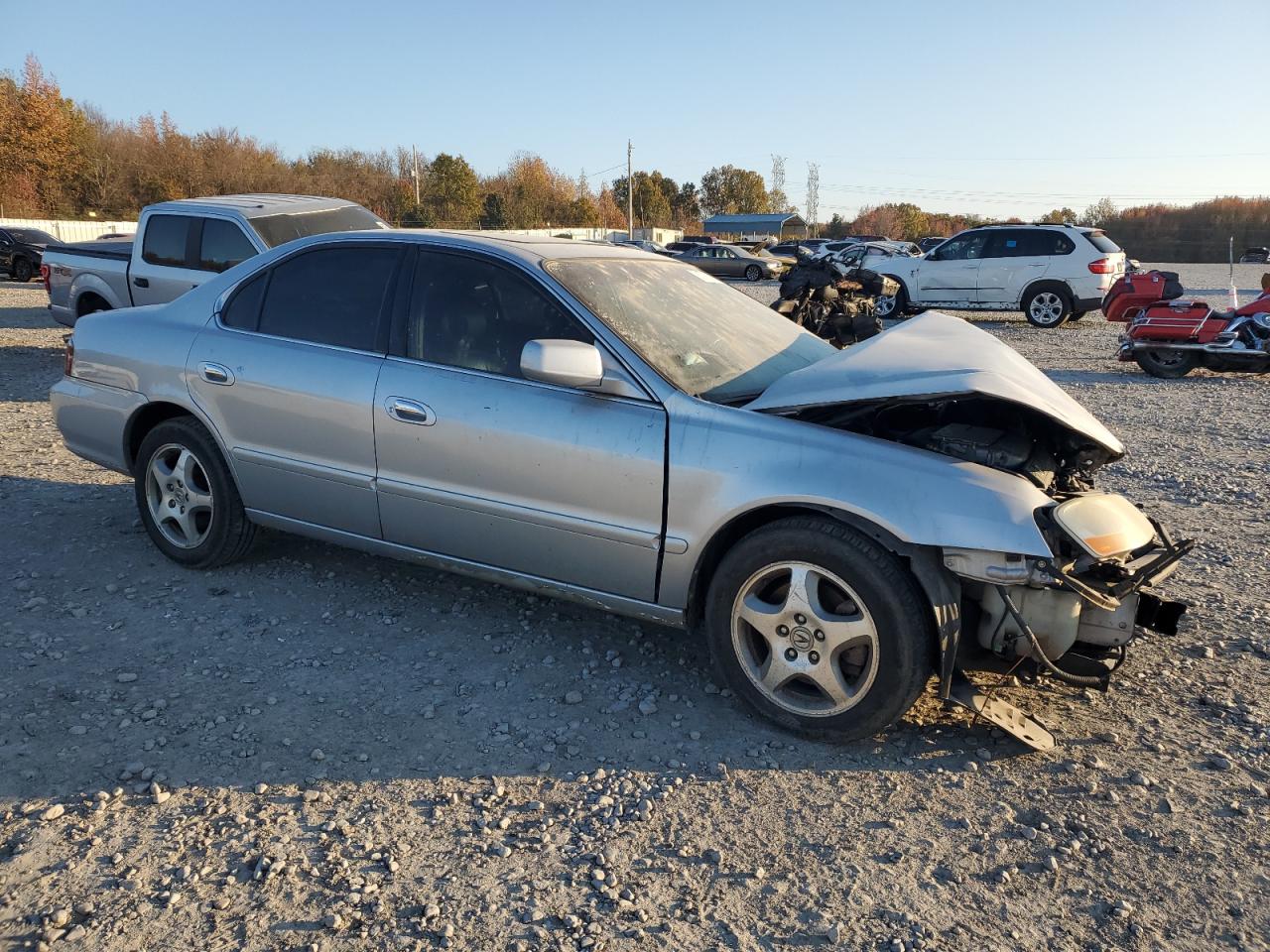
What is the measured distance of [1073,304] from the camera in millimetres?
16078

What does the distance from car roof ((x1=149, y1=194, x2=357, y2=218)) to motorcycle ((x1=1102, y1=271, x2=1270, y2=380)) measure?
9.18 m

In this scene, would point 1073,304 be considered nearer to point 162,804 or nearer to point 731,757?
point 731,757

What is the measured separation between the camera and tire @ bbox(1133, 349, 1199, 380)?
10898 millimetres

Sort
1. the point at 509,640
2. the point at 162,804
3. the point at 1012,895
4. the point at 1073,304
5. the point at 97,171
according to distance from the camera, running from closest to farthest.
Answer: the point at 1012,895 < the point at 162,804 < the point at 509,640 < the point at 1073,304 < the point at 97,171

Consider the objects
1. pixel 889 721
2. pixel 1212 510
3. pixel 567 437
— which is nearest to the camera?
pixel 889 721

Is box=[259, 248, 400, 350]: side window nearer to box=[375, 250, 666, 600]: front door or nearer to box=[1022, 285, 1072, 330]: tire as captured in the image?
box=[375, 250, 666, 600]: front door

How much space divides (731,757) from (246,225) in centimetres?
737

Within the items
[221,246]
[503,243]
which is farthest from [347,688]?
[221,246]

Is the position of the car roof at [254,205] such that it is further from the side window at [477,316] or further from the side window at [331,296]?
the side window at [477,316]

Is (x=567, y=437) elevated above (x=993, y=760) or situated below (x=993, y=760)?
above

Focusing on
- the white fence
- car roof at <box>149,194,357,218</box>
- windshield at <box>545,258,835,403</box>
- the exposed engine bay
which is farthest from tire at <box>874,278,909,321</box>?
the white fence

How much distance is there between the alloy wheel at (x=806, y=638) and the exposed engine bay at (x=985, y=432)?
576 mm

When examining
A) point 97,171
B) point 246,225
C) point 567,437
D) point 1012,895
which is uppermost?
point 97,171

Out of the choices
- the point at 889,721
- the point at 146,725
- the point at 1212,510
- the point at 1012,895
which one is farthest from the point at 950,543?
the point at 1212,510
